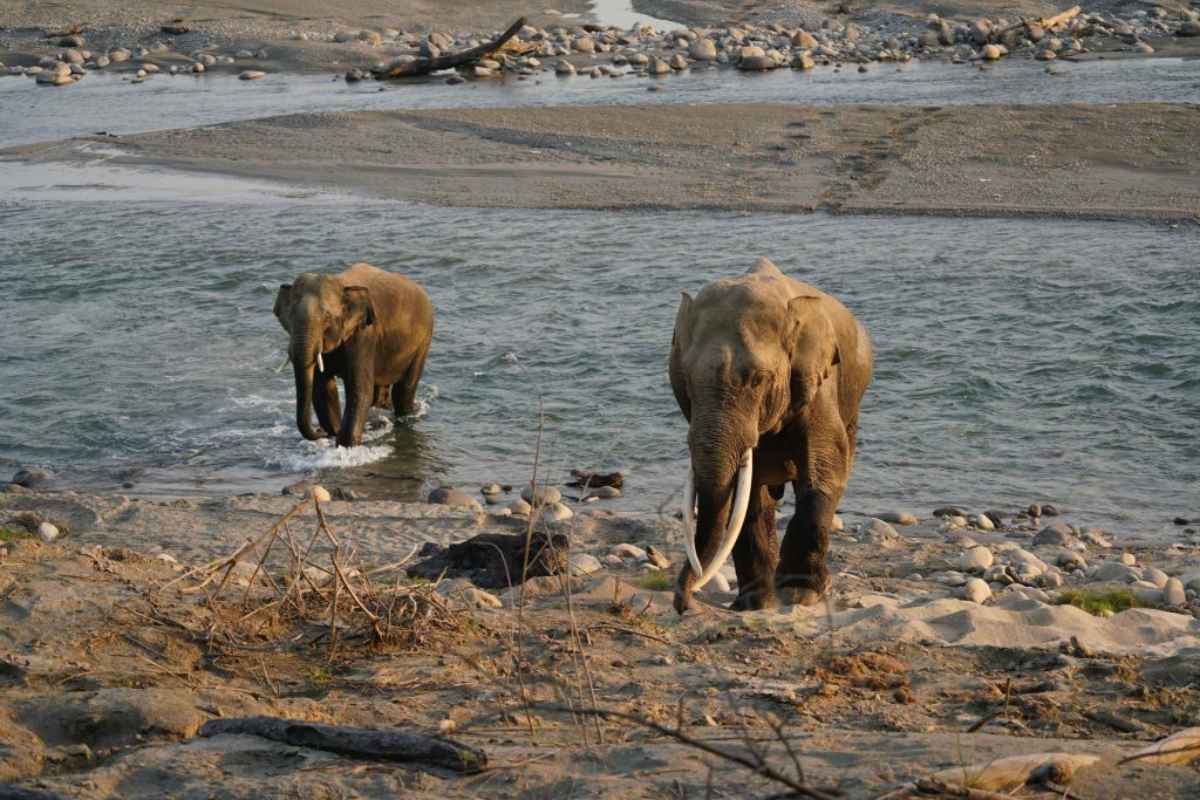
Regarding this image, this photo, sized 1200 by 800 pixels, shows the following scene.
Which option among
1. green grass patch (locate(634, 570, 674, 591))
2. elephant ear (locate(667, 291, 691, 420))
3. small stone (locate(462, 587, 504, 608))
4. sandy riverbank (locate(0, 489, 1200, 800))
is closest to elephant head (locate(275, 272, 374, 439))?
sandy riverbank (locate(0, 489, 1200, 800))

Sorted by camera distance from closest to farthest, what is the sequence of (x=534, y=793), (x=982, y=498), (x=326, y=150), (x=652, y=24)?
(x=534, y=793) → (x=982, y=498) → (x=326, y=150) → (x=652, y=24)

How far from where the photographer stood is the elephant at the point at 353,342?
46.3 feet

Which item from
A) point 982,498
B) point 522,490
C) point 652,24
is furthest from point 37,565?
point 652,24

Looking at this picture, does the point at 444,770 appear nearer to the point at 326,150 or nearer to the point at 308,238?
the point at 308,238

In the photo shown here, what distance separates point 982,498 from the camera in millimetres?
12883

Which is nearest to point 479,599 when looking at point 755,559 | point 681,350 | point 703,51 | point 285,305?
point 755,559

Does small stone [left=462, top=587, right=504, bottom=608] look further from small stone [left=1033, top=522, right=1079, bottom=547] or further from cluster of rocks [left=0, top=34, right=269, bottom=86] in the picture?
cluster of rocks [left=0, top=34, right=269, bottom=86]

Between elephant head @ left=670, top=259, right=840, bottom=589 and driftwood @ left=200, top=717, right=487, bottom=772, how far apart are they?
2299mm

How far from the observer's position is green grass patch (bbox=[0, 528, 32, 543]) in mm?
9978

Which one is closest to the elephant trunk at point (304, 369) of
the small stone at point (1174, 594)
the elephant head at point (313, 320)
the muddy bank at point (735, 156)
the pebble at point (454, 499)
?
the elephant head at point (313, 320)

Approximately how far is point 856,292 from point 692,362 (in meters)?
10.8

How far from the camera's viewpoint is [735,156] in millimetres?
26203

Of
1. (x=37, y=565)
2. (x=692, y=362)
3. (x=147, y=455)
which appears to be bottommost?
(x=147, y=455)

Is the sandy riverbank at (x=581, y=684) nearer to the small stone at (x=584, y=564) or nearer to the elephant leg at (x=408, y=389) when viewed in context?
the small stone at (x=584, y=564)
